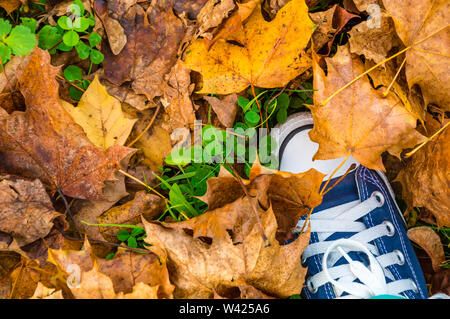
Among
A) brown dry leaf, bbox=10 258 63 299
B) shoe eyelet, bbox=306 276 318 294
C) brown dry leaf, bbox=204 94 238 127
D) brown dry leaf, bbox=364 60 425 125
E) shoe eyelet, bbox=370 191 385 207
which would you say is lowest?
brown dry leaf, bbox=10 258 63 299

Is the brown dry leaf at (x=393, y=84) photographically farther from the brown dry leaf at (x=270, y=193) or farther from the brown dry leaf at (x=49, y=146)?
the brown dry leaf at (x=49, y=146)

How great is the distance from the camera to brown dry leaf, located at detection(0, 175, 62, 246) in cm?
129

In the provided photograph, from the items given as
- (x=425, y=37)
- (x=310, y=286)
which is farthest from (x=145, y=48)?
(x=310, y=286)

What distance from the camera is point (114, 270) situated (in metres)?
1.29

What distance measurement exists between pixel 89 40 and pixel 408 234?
1593 mm

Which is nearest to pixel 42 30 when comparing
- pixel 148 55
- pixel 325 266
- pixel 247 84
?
pixel 148 55

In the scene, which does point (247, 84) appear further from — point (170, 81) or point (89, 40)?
point (89, 40)

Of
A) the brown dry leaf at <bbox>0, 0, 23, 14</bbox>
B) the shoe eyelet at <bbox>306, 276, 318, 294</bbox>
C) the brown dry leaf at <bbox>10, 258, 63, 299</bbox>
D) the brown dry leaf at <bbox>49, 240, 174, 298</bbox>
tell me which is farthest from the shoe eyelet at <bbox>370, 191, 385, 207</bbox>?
the brown dry leaf at <bbox>0, 0, 23, 14</bbox>

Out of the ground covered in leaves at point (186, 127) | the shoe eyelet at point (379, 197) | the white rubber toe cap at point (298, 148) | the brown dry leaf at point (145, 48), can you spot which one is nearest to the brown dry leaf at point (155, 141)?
the ground covered in leaves at point (186, 127)

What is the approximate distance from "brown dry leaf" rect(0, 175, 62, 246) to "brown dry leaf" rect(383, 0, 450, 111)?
1.42 meters

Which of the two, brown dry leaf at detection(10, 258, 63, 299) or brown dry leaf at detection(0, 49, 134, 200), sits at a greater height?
brown dry leaf at detection(0, 49, 134, 200)

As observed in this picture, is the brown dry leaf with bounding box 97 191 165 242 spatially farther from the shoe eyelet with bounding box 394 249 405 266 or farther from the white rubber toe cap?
the shoe eyelet with bounding box 394 249 405 266

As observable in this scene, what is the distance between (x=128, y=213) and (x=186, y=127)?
16.2 inches

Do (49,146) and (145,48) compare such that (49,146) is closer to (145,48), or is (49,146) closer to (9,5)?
(145,48)
